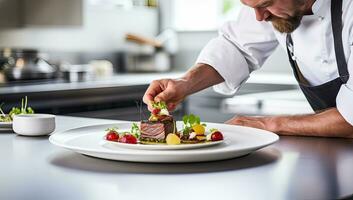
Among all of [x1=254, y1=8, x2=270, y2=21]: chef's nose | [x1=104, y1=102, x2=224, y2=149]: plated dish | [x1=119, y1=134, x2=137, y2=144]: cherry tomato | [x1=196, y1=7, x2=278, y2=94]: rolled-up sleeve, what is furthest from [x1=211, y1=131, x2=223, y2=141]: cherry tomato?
[x1=196, y1=7, x2=278, y2=94]: rolled-up sleeve

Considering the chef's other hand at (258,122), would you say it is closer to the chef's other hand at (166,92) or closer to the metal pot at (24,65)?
the chef's other hand at (166,92)

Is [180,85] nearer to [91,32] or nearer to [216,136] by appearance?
[216,136]

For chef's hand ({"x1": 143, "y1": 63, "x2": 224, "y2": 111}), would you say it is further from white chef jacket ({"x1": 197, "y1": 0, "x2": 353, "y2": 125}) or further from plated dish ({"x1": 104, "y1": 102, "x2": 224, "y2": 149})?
plated dish ({"x1": 104, "y1": 102, "x2": 224, "y2": 149})

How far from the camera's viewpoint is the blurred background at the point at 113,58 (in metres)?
3.50

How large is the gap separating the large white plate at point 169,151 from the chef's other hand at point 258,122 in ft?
0.41

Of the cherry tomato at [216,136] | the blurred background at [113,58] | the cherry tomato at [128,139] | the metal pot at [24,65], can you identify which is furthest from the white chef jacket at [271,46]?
the metal pot at [24,65]

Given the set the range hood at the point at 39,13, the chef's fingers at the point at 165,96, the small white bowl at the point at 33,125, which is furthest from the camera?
the range hood at the point at 39,13

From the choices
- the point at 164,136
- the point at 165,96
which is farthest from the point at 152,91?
the point at 164,136

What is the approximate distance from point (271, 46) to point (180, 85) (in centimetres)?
51

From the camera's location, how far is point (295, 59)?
2.06m

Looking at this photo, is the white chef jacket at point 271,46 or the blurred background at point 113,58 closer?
the white chef jacket at point 271,46

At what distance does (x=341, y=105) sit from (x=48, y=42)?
3106mm

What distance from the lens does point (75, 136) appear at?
4.73 ft

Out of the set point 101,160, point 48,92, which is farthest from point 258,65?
point 48,92
